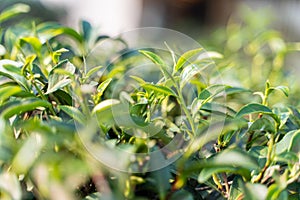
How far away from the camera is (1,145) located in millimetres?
481

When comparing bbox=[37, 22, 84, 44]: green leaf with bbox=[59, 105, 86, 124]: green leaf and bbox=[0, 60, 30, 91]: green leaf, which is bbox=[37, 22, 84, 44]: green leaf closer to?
bbox=[0, 60, 30, 91]: green leaf

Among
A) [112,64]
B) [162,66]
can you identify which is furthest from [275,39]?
[162,66]

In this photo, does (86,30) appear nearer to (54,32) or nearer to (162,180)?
(54,32)

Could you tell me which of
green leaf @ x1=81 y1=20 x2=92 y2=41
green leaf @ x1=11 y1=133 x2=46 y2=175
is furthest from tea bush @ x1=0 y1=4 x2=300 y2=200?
green leaf @ x1=81 y1=20 x2=92 y2=41

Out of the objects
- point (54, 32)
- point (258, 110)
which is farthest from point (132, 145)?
point (54, 32)

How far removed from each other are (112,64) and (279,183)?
1.39 feet

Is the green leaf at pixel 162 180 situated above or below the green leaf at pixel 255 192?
below

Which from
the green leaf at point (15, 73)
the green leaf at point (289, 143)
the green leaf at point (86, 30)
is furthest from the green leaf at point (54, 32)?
the green leaf at point (289, 143)

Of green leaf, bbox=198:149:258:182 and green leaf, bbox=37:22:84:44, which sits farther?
green leaf, bbox=37:22:84:44

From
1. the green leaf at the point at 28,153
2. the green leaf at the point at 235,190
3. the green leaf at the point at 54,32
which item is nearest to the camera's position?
the green leaf at the point at 28,153

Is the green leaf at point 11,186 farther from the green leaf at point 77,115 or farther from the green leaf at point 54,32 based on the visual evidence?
the green leaf at point 54,32

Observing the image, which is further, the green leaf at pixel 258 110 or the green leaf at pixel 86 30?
the green leaf at pixel 86 30

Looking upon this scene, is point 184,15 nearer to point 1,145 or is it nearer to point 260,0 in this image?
point 260,0

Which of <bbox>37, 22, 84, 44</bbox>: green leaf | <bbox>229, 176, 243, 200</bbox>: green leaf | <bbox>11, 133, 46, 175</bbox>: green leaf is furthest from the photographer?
<bbox>37, 22, 84, 44</bbox>: green leaf
